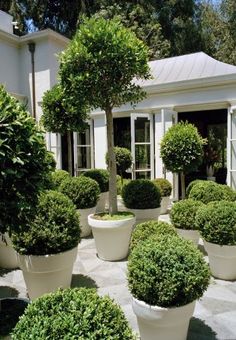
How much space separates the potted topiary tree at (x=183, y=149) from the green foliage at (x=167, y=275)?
13.7 feet

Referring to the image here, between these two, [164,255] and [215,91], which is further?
[215,91]

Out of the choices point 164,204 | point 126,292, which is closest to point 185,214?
point 126,292

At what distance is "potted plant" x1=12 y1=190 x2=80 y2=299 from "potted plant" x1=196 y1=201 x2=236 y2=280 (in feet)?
5.24

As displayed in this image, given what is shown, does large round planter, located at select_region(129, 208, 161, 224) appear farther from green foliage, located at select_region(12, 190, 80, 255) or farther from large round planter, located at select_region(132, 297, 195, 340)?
large round planter, located at select_region(132, 297, 195, 340)

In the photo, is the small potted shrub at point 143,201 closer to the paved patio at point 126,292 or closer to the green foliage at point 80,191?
the green foliage at point 80,191

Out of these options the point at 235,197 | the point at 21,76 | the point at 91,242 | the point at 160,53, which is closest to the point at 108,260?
the point at 91,242

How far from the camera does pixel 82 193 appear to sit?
6203mm

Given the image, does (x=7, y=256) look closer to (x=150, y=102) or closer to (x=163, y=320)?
(x=163, y=320)

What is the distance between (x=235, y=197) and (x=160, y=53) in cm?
1146

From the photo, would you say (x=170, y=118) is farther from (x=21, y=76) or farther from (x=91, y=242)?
(x=21, y=76)

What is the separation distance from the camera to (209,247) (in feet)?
14.5

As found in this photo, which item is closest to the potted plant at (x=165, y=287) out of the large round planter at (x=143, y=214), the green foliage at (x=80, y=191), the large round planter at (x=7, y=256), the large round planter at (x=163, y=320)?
the large round planter at (x=163, y=320)

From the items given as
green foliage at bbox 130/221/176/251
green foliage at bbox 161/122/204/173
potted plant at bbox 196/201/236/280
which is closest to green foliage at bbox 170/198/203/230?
potted plant at bbox 196/201/236/280

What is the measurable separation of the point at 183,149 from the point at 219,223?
2965mm
